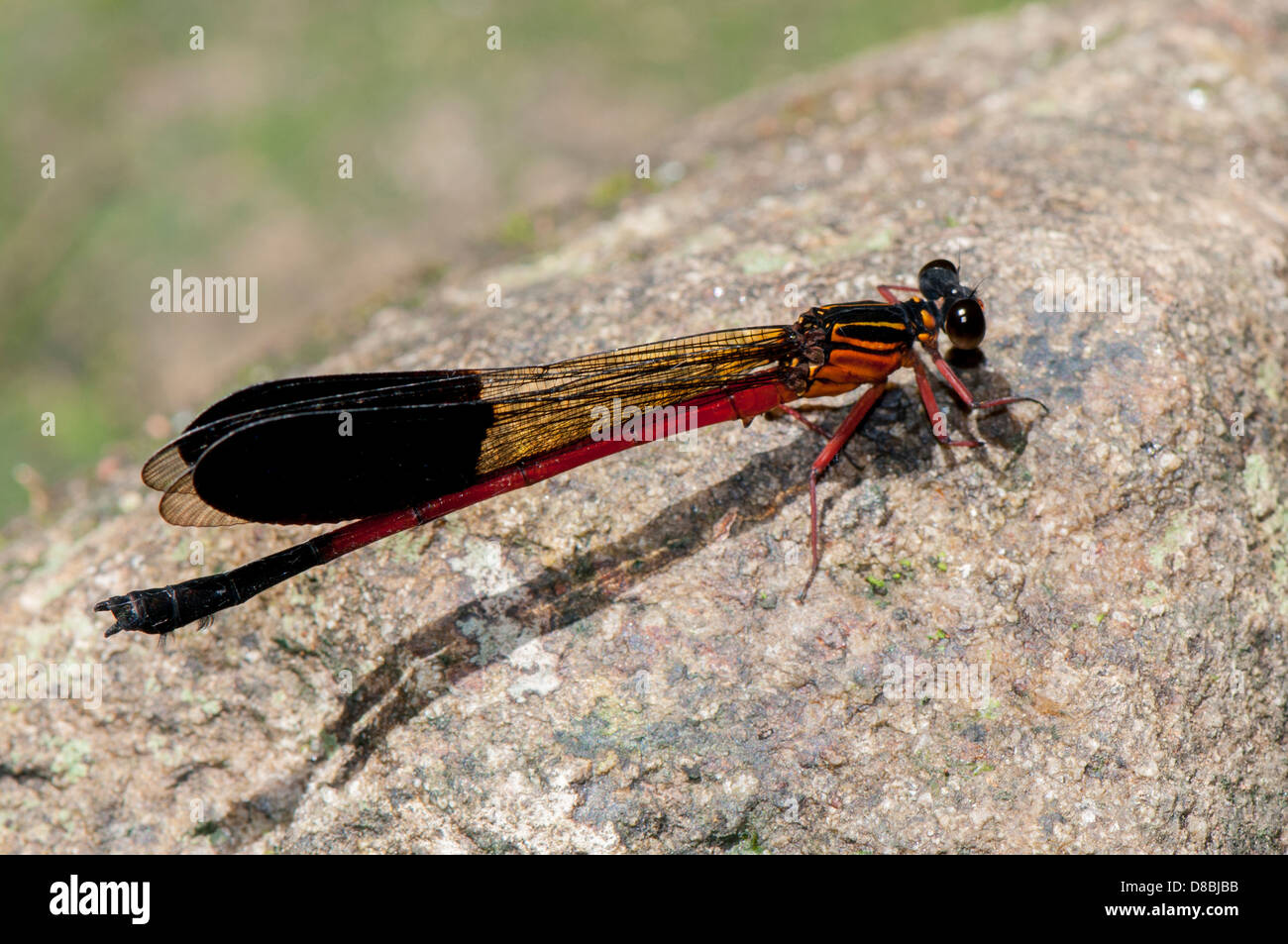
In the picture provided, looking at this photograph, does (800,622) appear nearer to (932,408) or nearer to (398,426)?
(932,408)

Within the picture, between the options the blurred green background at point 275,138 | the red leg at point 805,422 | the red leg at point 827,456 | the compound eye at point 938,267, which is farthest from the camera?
the blurred green background at point 275,138

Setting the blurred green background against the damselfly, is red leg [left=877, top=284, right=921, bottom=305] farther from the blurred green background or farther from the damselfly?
the blurred green background

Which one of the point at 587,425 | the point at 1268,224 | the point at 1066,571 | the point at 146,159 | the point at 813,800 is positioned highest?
the point at 146,159

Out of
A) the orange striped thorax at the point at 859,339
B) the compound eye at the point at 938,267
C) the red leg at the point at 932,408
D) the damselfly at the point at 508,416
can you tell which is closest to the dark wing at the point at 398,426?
the damselfly at the point at 508,416

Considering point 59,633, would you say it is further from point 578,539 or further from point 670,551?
point 670,551

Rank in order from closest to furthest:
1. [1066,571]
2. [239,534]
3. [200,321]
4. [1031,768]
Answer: [1031,768] → [1066,571] → [239,534] → [200,321]

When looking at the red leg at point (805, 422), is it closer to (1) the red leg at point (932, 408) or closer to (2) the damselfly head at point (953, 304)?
(1) the red leg at point (932, 408)

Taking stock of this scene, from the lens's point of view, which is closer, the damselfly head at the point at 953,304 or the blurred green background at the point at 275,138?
the damselfly head at the point at 953,304

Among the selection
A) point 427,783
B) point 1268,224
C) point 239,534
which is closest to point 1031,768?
point 427,783
